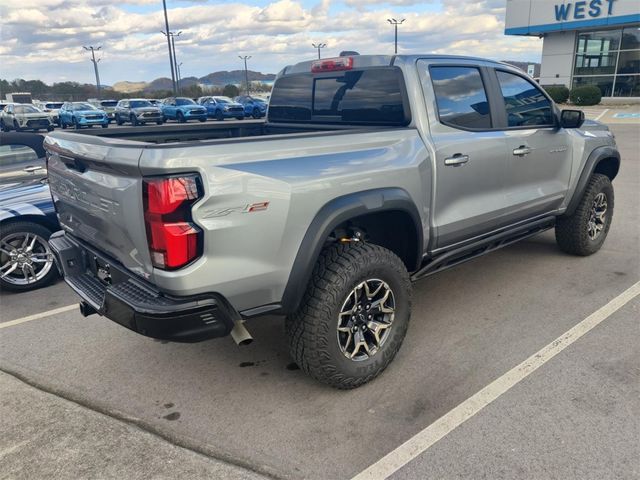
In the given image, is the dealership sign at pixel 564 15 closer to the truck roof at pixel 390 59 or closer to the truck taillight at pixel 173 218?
the truck roof at pixel 390 59

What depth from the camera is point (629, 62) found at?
98.8 ft

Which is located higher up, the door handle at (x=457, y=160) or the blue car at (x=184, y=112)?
the door handle at (x=457, y=160)

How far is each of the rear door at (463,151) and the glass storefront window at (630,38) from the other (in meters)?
32.1

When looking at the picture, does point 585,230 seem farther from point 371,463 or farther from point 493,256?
point 371,463

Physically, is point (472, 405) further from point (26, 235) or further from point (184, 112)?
point (184, 112)

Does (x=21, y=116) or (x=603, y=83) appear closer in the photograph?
(x=21, y=116)

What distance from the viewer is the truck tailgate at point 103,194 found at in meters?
2.43

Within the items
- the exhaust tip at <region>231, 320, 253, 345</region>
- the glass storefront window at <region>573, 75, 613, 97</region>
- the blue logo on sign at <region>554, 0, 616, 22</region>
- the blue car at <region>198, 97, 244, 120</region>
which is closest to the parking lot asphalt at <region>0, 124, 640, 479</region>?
the exhaust tip at <region>231, 320, 253, 345</region>

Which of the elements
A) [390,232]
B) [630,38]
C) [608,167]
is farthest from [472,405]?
[630,38]

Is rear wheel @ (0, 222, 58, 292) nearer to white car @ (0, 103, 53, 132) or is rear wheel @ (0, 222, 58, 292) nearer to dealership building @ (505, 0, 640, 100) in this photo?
white car @ (0, 103, 53, 132)

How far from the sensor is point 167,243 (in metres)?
2.35

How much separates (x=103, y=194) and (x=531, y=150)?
3290 millimetres

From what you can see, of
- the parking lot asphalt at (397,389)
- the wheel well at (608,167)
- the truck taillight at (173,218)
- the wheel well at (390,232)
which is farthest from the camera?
the wheel well at (608,167)

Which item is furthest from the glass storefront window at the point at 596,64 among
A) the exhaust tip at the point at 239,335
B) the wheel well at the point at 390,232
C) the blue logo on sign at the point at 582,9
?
the exhaust tip at the point at 239,335
